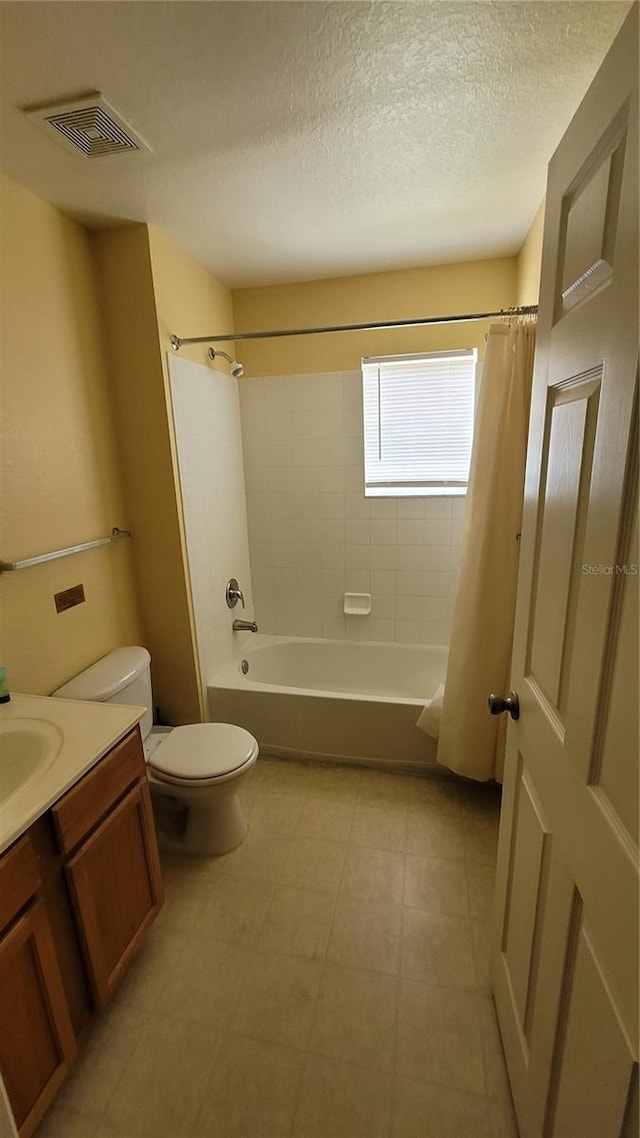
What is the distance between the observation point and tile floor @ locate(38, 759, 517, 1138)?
3.72 feet

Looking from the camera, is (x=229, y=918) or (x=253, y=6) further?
(x=229, y=918)

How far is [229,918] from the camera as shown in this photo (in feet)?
5.28

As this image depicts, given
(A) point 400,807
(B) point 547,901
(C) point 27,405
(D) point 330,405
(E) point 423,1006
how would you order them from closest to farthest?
(B) point 547,901, (E) point 423,1006, (C) point 27,405, (A) point 400,807, (D) point 330,405

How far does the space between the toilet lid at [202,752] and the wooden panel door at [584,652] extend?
1054 millimetres

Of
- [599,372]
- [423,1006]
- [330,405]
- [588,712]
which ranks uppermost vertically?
[330,405]

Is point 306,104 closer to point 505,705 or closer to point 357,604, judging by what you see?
point 505,705

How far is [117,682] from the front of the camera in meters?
1.79

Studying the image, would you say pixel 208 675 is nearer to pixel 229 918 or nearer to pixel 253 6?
pixel 229 918

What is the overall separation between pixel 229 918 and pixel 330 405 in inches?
94.1

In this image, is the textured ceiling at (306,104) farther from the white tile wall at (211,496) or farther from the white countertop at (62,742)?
the white countertop at (62,742)

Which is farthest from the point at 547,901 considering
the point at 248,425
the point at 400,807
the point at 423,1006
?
the point at 248,425

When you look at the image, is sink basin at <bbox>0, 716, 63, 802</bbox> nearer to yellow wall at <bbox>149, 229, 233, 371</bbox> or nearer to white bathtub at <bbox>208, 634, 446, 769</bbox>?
white bathtub at <bbox>208, 634, 446, 769</bbox>

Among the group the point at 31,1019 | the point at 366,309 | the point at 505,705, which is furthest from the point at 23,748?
the point at 366,309

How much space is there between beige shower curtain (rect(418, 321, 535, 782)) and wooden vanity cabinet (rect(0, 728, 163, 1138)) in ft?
4.27
